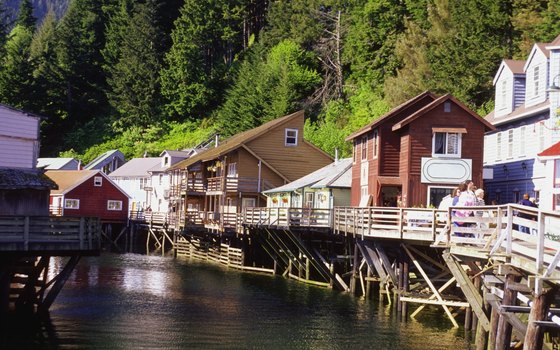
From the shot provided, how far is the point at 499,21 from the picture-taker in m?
62.2

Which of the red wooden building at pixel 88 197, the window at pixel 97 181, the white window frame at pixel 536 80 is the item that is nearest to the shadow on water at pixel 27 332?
the white window frame at pixel 536 80

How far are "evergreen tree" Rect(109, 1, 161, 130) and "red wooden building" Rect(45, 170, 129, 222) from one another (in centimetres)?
2439

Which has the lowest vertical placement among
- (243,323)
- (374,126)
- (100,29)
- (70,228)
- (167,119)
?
(243,323)

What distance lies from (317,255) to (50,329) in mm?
17390

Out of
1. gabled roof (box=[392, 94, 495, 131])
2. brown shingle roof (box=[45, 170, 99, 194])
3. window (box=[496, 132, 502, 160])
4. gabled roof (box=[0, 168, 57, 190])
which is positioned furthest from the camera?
brown shingle roof (box=[45, 170, 99, 194])

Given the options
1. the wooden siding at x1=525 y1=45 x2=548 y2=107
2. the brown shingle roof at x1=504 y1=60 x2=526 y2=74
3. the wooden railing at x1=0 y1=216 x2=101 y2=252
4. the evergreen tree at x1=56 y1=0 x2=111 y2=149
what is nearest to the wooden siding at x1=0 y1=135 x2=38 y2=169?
the wooden railing at x1=0 y1=216 x2=101 y2=252

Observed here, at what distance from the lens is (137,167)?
300 feet

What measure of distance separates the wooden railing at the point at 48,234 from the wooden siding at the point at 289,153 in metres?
31.1

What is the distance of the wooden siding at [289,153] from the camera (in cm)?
5862

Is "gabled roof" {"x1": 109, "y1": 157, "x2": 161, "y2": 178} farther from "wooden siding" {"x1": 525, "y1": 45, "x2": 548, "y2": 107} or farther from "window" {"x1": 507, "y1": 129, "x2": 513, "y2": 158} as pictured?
"wooden siding" {"x1": 525, "y1": 45, "x2": 548, "y2": 107}

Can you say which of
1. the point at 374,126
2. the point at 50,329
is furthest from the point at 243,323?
the point at 374,126

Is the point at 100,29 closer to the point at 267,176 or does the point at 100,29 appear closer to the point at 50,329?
the point at 267,176

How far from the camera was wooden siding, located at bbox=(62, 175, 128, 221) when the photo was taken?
76188mm

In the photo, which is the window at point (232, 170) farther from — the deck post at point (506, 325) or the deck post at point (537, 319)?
the deck post at point (537, 319)
